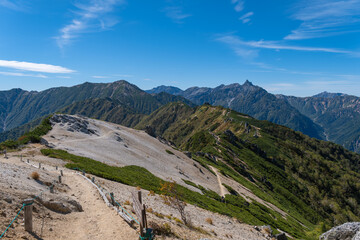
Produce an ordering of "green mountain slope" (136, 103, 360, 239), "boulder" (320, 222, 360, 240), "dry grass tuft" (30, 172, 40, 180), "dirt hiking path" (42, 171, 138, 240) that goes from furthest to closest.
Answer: "green mountain slope" (136, 103, 360, 239)
"boulder" (320, 222, 360, 240)
"dry grass tuft" (30, 172, 40, 180)
"dirt hiking path" (42, 171, 138, 240)

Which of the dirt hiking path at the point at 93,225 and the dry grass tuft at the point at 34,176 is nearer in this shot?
the dirt hiking path at the point at 93,225

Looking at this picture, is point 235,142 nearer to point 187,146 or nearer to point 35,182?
point 187,146

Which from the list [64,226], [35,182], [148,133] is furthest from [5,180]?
[148,133]

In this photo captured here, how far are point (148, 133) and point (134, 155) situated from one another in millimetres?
44113

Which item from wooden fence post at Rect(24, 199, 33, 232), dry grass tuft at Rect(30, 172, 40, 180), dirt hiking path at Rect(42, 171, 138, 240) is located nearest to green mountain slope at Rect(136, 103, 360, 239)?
dry grass tuft at Rect(30, 172, 40, 180)

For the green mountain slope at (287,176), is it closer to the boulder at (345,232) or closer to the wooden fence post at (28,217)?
the boulder at (345,232)

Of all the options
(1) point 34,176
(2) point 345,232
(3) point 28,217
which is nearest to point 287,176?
(2) point 345,232

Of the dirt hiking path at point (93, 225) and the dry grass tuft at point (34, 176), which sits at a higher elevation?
the dry grass tuft at point (34, 176)

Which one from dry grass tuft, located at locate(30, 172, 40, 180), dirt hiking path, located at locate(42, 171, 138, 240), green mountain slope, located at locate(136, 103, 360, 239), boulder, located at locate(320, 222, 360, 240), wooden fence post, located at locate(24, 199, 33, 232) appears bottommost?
green mountain slope, located at locate(136, 103, 360, 239)

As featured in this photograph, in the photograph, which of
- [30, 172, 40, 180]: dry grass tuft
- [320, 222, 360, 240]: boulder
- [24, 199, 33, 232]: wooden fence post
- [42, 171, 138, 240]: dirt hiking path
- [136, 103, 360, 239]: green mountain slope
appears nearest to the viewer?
[24, 199, 33, 232]: wooden fence post

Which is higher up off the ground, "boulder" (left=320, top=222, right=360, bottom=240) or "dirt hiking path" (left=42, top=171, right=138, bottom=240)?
"dirt hiking path" (left=42, top=171, right=138, bottom=240)

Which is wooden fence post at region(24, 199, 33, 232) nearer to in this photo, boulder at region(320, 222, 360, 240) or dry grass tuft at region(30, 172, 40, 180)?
dry grass tuft at region(30, 172, 40, 180)

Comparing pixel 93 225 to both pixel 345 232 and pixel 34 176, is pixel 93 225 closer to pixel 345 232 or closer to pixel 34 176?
pixel 34 176

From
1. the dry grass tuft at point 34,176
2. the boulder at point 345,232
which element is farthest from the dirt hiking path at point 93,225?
the boulder at point 345,232
